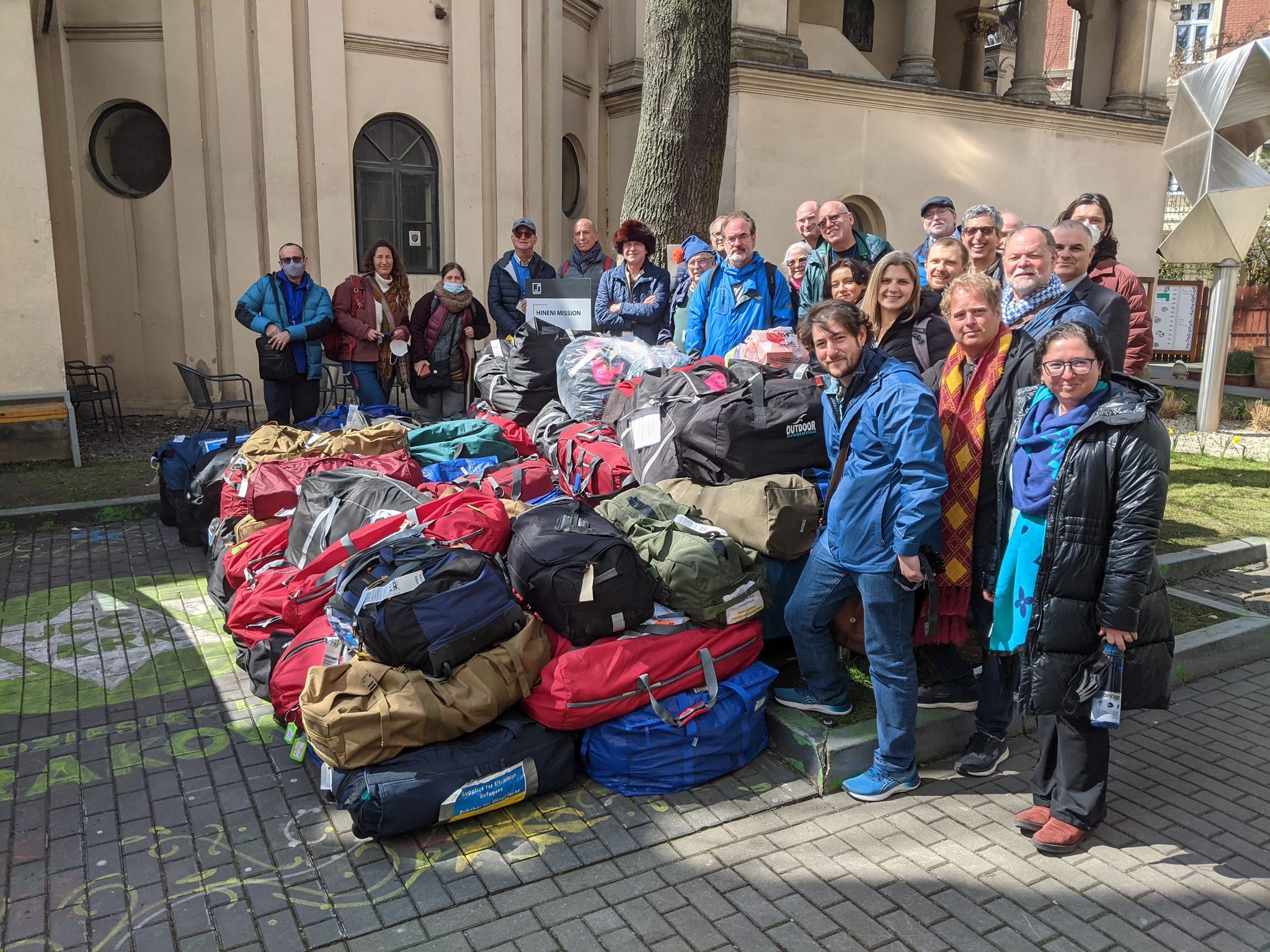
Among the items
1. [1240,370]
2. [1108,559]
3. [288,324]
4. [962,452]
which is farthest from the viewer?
[1240,370]

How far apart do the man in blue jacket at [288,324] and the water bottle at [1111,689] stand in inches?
270

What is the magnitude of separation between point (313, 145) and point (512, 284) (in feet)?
17.5

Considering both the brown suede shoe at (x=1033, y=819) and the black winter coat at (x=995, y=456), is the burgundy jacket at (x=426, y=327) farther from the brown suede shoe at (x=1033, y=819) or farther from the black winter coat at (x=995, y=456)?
the brown suede shoe at (x=1033, y=819)

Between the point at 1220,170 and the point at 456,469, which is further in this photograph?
the point at 1220,170

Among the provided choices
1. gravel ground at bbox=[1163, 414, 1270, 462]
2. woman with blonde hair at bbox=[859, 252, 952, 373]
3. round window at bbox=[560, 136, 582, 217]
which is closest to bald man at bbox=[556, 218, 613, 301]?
woman with blonde hair at bbox=[859, 252, 952, 373]

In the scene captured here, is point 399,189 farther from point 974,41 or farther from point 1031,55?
point 974,41

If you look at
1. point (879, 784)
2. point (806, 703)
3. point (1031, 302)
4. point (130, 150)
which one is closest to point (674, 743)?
point (806, 703)

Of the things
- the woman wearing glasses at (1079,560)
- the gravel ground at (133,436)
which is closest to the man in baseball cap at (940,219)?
the woman wearing glasses at (1079,560)

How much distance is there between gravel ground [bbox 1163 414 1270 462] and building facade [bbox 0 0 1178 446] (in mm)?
6556

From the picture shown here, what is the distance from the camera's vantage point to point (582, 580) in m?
4.03

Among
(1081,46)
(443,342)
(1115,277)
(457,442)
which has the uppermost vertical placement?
(1081,46)

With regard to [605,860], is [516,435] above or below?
above

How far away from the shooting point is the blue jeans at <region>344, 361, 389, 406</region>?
8.68 m

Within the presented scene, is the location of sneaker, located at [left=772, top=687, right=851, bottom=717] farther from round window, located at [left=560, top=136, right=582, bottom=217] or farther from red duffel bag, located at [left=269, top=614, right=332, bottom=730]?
round window, located at [left=560, top=136, right=582, bottom=217]
